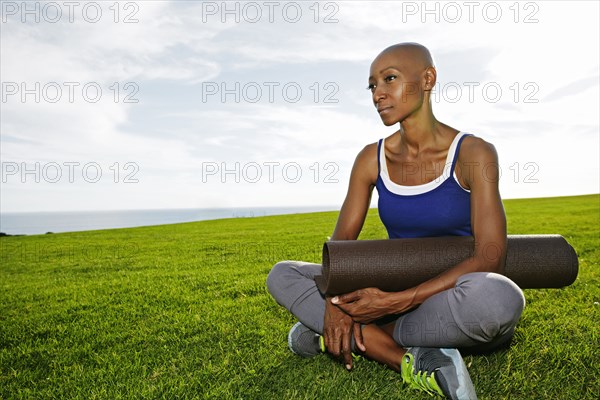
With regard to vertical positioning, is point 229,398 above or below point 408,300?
below

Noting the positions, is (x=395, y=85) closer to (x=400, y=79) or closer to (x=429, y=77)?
(x=400, y=79)

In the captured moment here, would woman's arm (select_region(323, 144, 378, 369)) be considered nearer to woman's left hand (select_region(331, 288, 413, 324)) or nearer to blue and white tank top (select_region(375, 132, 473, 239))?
blue and white tank top (select_region(375, 132, 473, 239))

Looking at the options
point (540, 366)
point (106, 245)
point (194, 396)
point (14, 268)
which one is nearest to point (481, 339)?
point (540, 366)

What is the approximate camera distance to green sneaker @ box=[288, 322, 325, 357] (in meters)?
3.77

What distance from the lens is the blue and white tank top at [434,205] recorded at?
3.40m

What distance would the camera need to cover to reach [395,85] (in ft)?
11.3

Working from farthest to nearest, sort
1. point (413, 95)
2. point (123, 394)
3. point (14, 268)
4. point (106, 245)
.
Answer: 1. point (106, 245)
2. point (14, 268)
3. point (413, 95)
4. point (123, 394)

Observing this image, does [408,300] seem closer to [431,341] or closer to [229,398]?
[431,341]

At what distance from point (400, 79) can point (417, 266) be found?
4.38 feet

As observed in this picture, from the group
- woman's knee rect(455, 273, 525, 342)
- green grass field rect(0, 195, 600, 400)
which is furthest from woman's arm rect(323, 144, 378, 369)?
woman's knee rect(455, 273, 525, 342)

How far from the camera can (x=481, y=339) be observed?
2967mm

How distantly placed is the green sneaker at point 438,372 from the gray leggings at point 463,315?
0.07 metres

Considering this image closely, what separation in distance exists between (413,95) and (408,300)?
1475mm

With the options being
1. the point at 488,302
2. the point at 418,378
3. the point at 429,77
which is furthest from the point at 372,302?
the point at 429,77
